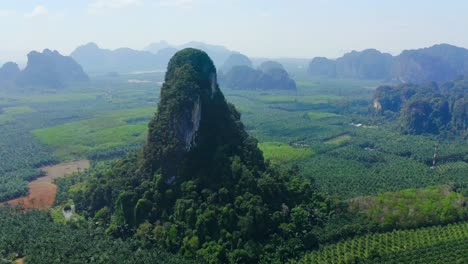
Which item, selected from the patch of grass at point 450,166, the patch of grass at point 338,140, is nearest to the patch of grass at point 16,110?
the patch of grass at point 338,140

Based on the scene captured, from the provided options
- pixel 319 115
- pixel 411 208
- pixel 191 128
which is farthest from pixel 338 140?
pixel 191 128

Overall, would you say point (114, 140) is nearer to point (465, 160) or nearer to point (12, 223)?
point (12, 223)

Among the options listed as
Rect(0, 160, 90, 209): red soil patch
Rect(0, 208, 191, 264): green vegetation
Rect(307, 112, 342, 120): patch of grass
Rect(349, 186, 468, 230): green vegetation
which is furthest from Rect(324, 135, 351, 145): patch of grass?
Rect(0, 208, 191, 264): green vegetation

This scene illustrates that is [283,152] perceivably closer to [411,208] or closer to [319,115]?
[411,208]

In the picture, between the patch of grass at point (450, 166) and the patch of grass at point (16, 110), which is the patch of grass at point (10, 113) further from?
the patch of grass at point (450, 166)

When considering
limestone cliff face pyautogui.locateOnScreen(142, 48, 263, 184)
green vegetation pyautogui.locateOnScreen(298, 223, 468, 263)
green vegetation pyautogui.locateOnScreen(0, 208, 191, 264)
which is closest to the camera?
green vegetation pyautogui.locateOnScreen(298, 223, 468, 263)

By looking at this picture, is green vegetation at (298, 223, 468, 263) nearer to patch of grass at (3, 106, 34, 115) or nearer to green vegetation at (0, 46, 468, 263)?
green vegetation at (0, 46, 468, 263)
